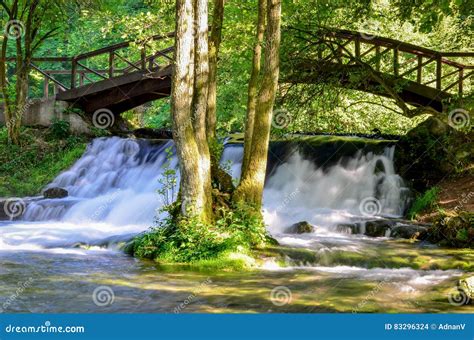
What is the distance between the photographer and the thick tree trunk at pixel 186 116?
10.5 meters

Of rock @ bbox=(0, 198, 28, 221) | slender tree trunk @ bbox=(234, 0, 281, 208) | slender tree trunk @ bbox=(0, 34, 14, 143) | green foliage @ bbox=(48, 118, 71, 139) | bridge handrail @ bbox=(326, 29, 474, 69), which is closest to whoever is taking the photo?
slender tree trunk @ bbox=(234, 0, 281, 208)

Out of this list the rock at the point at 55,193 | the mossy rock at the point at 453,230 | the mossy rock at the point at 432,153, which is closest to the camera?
the mossy rock at the point at 453,230

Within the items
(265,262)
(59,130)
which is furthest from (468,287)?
(59,130)

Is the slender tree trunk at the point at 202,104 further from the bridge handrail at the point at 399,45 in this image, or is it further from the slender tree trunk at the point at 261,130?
the bridge handrail at the point at 399,45

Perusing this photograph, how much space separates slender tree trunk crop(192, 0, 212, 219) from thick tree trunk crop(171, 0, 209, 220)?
15 cm

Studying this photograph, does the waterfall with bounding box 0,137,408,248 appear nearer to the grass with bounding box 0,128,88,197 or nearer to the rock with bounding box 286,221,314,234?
the rock with bounding box 286,221,314,234

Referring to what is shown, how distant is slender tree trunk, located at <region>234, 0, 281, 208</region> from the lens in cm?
1162

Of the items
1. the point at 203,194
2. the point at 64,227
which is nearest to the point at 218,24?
the point at 203,194

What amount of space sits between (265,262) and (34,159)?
12.5m

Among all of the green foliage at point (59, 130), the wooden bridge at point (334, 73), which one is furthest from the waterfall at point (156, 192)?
the green foliage at point (59, 130)

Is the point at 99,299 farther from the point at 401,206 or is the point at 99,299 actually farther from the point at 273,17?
the point at 401,206

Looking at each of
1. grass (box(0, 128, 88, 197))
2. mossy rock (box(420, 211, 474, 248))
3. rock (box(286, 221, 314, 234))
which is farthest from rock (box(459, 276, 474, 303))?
grass (box(0, 128, 88, 197))

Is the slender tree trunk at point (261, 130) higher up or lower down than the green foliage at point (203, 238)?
higher up

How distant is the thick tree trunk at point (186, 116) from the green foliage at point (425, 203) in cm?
634
